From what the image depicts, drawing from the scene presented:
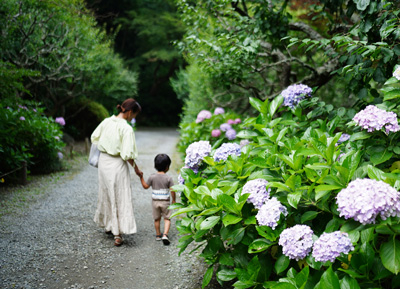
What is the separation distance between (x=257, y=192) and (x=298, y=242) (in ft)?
1.34

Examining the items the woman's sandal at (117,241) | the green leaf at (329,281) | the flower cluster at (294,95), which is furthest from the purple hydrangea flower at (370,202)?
the woman's sandal at (117,241)

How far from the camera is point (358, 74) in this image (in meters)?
2.89

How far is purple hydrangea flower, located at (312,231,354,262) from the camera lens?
1.68 m

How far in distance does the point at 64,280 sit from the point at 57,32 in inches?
356

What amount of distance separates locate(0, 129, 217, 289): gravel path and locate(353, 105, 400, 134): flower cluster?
5.79ft

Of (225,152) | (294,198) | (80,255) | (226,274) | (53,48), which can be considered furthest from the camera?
(53,48)

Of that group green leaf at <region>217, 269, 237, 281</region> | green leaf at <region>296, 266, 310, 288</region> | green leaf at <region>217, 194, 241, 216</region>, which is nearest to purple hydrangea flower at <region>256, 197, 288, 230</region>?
green leaf at <region>217, 194, 241, 216</region>

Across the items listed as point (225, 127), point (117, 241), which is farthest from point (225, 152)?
point (225, 127)

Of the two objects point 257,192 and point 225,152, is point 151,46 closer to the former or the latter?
point 225,152

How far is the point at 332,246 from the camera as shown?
1.68 metres

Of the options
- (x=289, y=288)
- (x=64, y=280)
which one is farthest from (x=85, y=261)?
(x=289, y=288)

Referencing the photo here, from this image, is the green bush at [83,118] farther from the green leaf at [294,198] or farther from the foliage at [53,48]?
the green leaf at [294,198]

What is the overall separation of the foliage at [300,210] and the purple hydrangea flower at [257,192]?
4 cm

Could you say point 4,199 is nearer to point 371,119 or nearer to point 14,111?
point 14,111
